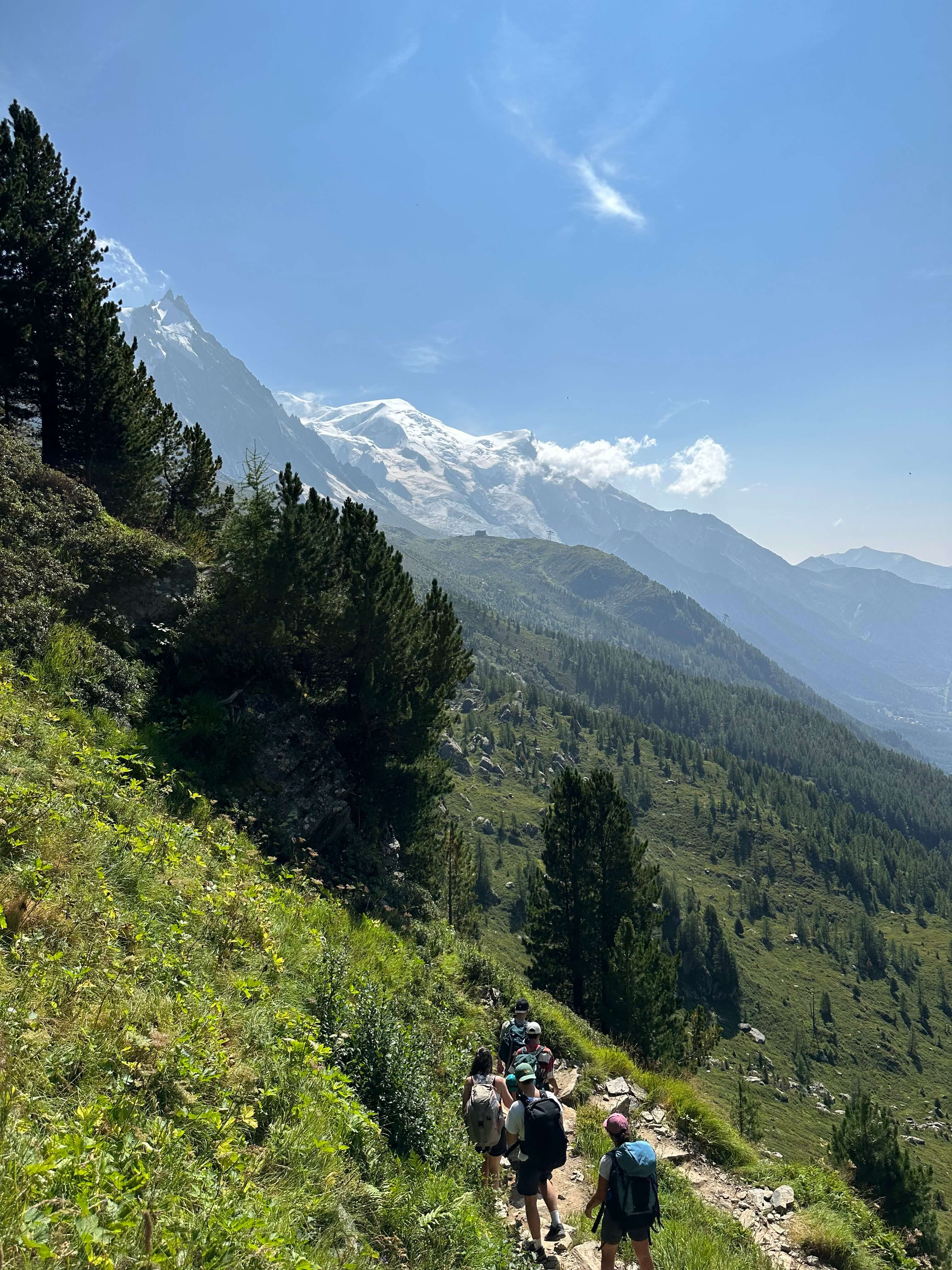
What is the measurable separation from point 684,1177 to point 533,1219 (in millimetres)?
5435

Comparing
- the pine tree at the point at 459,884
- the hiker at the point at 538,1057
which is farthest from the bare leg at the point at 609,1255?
the pine tree at the point at 459,884

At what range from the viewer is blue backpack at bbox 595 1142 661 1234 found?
750 cm

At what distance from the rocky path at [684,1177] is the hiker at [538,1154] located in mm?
300

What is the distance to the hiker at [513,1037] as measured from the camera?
38.1 ft

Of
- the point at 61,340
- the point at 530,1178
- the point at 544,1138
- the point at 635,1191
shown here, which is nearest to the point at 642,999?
the point at 530,1178

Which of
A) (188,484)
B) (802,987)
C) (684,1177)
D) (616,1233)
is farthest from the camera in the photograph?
(802,987)

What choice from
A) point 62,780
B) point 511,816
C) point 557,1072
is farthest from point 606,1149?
point 511,816

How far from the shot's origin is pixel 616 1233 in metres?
7.60

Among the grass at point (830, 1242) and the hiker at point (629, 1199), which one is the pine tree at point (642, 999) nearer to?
the grass at point (830, 1242)

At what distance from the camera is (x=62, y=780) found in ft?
32.6

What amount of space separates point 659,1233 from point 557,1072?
629 centimetres

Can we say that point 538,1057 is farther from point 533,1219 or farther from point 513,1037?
point 533,1219

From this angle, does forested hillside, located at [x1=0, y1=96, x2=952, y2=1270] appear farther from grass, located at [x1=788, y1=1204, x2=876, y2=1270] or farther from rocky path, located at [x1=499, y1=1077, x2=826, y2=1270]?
rocky path, located at [x1=499, y1=1077, x2=826, y2=1270]

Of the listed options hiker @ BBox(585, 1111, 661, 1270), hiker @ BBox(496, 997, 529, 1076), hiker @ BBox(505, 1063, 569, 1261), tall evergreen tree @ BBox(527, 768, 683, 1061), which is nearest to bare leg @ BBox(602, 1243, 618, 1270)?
hiker @ BBox(585, 1111, 661, 1270)
